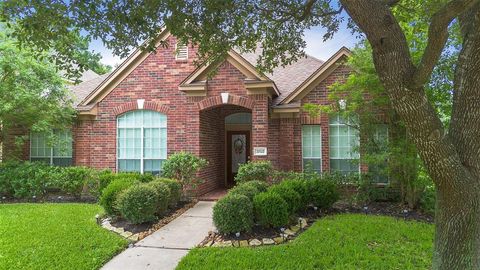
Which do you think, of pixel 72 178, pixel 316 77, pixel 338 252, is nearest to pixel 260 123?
pixel 316 77

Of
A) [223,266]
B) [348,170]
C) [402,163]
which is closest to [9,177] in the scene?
[223,266]

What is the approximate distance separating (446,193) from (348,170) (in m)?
7.77

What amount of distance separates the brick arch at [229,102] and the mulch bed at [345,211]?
161 inches

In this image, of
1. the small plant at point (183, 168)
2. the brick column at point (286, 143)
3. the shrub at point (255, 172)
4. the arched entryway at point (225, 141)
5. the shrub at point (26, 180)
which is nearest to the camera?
the shrub at point (255, 172)

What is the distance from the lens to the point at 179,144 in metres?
12.5

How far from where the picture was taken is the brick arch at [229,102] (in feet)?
39.3

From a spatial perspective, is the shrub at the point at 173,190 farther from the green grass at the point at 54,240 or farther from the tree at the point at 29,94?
the tree at the point at 29,94

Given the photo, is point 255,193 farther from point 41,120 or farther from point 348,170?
point 41,120

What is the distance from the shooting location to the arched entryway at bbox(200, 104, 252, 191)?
43.7ft

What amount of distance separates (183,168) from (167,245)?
14.4ft

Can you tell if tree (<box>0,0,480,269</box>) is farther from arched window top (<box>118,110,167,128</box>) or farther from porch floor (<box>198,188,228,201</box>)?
arched window top (<box>118,110,167,128</box>)

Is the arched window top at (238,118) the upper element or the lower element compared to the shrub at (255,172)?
upper

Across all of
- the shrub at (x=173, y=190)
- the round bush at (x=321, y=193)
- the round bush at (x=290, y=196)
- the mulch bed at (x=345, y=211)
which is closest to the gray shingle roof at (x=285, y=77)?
the round bush at (x=321, y=193)

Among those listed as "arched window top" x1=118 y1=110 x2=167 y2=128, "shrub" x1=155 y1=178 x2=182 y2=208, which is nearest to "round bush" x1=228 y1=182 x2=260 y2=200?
"shrub" x1=155 y1=178 x2=182 y2=208
